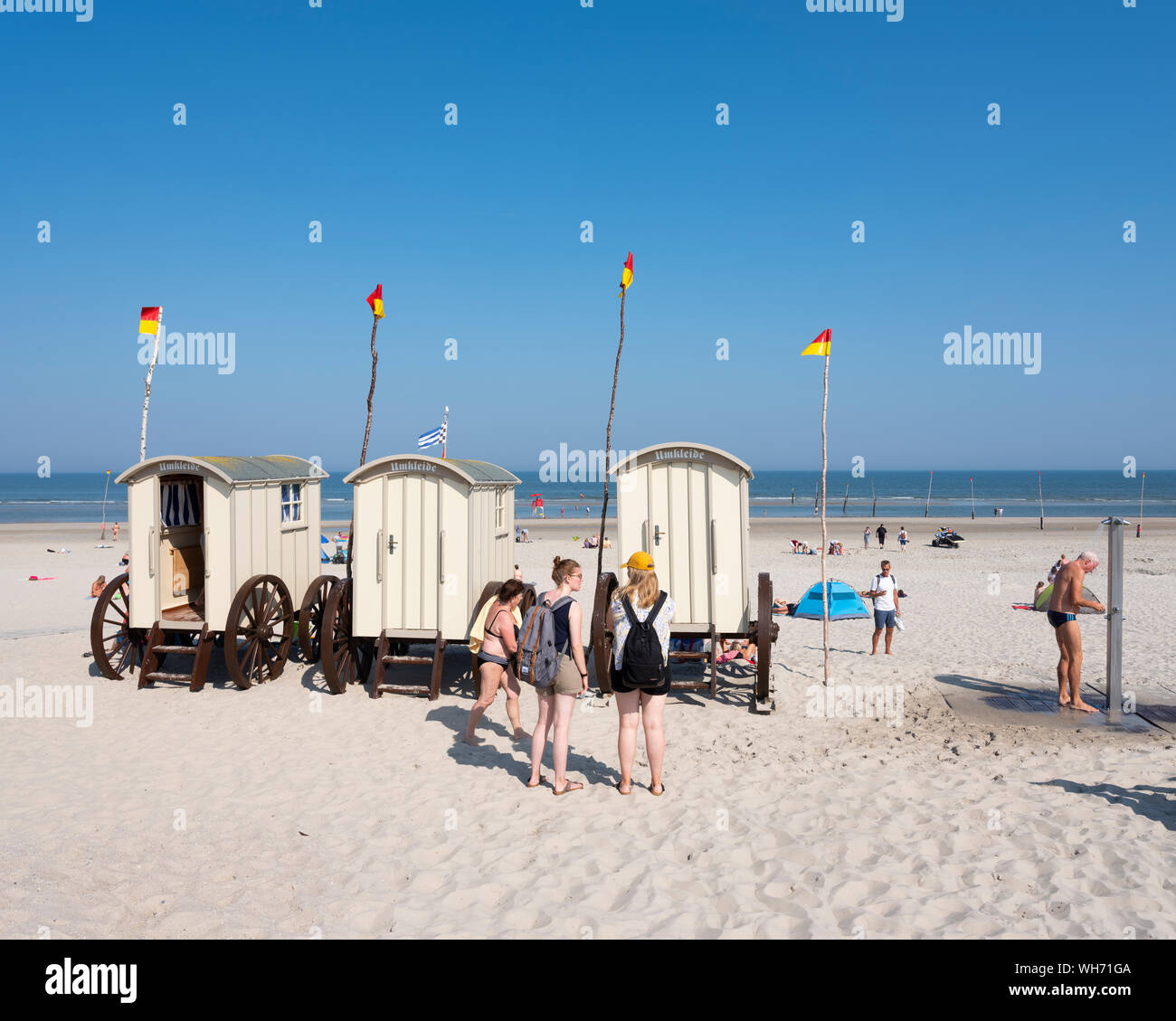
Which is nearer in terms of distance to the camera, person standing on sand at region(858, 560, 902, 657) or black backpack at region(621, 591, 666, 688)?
black backpack at region(621, 591, 666, 688)

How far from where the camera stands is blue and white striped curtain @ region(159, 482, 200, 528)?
10.8 meters

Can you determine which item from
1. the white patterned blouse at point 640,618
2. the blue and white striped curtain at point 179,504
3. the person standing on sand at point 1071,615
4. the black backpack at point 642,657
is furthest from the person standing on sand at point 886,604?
the blue and white striped curtain at point 179,504

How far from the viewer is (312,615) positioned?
35.1 ft

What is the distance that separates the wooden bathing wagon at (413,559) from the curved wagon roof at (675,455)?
1.88 metres

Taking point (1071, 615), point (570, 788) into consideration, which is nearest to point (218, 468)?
point (570, 788)

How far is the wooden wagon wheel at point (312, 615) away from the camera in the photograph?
987 centimetres

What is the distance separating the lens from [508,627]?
7.20 meters

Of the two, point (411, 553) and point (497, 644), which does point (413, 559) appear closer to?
point (411, 553)

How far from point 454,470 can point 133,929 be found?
5827 mm

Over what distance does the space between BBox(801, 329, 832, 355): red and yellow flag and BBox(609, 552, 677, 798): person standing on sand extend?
4434mm

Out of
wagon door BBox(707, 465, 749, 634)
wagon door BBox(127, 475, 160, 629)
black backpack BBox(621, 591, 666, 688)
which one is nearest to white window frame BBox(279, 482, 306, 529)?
wagon door BBox(127, 475, 160, 629)
